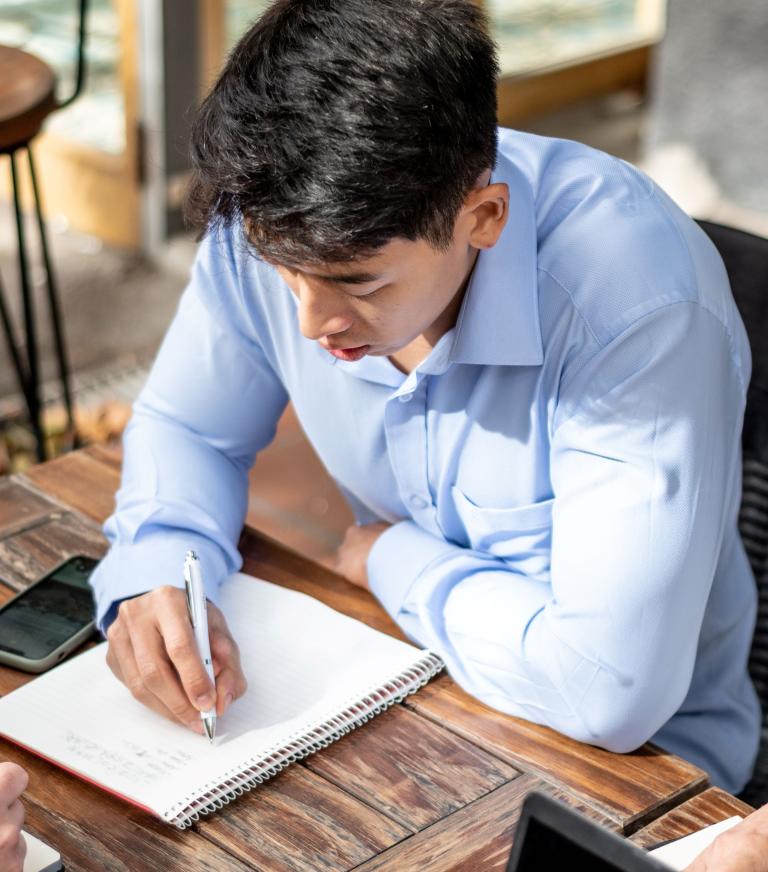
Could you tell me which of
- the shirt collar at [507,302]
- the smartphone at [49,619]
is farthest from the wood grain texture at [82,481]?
the shirt collar at [507,302]

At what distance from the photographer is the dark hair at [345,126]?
41.8 inches

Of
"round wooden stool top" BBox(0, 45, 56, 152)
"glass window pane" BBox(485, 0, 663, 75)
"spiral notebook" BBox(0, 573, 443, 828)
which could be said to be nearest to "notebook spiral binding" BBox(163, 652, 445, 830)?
"spiral notebook" BBox(0, 573, 443, 828)

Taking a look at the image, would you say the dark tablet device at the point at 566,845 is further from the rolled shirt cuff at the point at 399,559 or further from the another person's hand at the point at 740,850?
the rolled shirt cuff at the point at 399,559

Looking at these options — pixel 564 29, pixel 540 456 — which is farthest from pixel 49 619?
pixel 564 29

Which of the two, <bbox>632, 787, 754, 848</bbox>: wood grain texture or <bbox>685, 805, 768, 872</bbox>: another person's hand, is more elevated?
<bbox>685, 805, 768, 872</bbox>: another person's hand

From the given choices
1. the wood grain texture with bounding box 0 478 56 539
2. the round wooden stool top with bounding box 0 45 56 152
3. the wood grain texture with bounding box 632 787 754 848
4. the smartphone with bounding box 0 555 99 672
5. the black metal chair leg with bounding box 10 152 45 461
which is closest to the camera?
the wood grain texture with bounding box 632 787 754 848

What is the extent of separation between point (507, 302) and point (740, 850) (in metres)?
0.55

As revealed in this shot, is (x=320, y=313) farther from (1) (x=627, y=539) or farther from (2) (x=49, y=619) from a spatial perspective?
(2) (x=49, y=619)

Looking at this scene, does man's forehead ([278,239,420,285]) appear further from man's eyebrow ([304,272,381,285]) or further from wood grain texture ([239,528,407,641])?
wood grain texture ([239,528,407,641])

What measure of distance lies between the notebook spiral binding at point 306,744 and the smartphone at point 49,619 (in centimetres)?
27

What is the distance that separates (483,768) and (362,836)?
0.47ft

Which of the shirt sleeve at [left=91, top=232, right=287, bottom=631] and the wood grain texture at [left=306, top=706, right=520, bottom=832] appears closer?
the wood grain texture at [left=306, top=706, right=520, bottom=832]

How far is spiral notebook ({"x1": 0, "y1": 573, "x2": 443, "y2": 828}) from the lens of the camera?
3.75 ft

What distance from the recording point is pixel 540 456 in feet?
4.43
